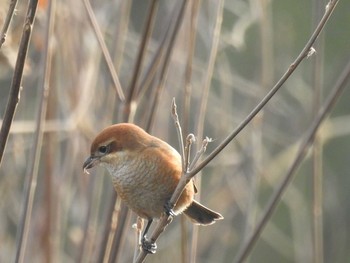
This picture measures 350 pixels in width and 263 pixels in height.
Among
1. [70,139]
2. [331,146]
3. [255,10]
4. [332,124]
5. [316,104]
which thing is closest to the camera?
[316,104]

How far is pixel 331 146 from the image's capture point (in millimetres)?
6887

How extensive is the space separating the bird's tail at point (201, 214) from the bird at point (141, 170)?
129 mm

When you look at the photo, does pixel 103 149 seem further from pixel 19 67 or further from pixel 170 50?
pixel 19 67

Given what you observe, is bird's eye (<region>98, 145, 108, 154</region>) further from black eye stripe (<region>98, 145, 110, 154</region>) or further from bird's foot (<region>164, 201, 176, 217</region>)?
bird's foot (<region>164, 201, 176, 217</region>)

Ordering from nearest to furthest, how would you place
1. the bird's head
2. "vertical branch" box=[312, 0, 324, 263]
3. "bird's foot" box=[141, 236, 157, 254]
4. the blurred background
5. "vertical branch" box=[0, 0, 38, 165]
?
"vertical branch" box=[0, 0, 38, 165], "bird's foot" box=[141, 236, 157, 254], the bird's head, the blurred background, "vertical branch" box=[312, 0, 324, 263]

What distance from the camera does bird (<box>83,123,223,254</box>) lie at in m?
2.29

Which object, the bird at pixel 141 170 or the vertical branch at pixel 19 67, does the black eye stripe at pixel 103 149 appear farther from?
the vertical branch at pixel 19 67

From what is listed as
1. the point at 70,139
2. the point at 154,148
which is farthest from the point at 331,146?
the point at 154,148

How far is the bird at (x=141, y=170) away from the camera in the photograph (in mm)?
2289

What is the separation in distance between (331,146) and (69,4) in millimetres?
4355

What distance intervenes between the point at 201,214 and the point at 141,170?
0.89 feet

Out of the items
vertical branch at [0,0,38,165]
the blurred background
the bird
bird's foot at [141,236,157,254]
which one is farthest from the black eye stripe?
vertical branch at [0,0,38,165]

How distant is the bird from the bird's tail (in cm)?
13

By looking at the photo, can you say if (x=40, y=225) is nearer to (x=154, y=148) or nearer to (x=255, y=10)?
(x=154, y=148)
